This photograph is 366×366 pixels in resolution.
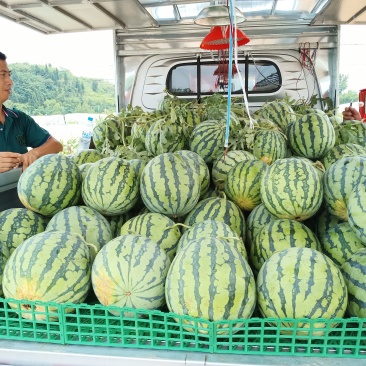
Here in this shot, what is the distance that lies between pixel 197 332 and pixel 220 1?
4511 millimetres

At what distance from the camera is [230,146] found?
221cm

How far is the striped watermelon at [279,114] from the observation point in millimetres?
2706

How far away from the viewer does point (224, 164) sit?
2.00 metres

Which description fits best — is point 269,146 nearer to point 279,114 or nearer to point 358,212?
point 279,114

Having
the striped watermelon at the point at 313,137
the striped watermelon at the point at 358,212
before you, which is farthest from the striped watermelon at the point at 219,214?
the striped watermelon at the point at 313,137

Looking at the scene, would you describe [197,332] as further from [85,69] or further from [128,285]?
[85,69]

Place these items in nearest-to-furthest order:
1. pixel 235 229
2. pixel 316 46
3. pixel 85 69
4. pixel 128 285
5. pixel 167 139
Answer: pixel 128 285 → pixel 235 229 → pixel 167 139 → pixel 316 46 → pixel 85 69

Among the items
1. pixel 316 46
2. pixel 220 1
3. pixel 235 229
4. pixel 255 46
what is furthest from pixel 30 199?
pixel 316 46

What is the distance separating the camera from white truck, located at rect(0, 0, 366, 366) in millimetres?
4789

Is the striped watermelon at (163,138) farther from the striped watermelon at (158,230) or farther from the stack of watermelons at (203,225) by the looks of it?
the striped watermelon at (158,230)

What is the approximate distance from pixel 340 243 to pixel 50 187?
119 centimetres

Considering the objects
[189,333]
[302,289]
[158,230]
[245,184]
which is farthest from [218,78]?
[189,333]

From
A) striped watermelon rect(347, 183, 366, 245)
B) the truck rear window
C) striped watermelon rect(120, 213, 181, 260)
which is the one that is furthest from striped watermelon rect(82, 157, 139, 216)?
the truck rear window

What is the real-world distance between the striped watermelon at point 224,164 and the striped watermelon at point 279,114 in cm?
72
